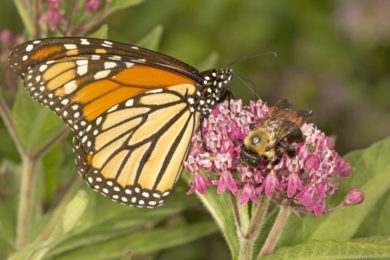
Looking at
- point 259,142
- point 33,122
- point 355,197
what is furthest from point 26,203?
point 355,197

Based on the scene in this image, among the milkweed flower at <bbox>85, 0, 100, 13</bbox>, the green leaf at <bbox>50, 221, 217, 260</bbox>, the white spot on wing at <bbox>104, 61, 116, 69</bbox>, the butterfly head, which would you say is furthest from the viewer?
the green leaf at <bbox>50, 221, 217, 260</bbox>

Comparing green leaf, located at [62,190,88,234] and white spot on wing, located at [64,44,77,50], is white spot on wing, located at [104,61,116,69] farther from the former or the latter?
green leaf, located at [62,190,88,234]

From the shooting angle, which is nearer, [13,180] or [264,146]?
[264,146]

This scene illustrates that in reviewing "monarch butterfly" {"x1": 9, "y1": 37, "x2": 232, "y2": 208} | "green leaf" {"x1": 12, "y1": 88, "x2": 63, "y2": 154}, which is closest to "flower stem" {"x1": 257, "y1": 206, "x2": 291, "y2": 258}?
"monarch butterfly" {"x1": 9, "y1": 37, "x2": 232, "y2": 208}

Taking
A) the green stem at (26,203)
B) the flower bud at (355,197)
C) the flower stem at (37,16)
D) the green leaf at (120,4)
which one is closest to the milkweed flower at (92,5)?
the green leaf at (120,4)

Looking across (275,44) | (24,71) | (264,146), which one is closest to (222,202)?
(264,146)

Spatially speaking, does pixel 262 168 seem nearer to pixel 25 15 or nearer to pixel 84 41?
pixel 84 41

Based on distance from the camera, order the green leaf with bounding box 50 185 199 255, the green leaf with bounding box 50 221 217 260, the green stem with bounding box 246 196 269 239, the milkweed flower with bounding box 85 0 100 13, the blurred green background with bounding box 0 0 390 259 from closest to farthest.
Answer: the green stem with bounding box 246 196 269 239 → the milkweed flower with bounding box 85 0 100 13 → the green leaf with bounding box 50 185 199 255 → the green leaf with bounding box 50 221 217 260 → the blurred green background with bounding box 0 0 390 259

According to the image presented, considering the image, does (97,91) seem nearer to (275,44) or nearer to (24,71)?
(24,71)
